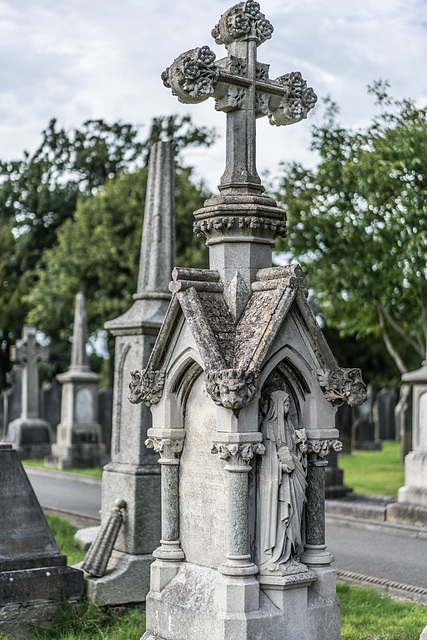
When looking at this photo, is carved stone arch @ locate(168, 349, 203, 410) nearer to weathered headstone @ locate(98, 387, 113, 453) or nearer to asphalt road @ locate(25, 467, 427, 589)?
asphalt road @ locate(25, 467, 427, 589)

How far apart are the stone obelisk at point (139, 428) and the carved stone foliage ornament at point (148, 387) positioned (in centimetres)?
231

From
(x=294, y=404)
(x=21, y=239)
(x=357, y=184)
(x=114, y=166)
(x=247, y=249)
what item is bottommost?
(x=294, y=404)

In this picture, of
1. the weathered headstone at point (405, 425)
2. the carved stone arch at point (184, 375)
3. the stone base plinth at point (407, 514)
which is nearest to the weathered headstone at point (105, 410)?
the weathered headstone at point (405, 425)

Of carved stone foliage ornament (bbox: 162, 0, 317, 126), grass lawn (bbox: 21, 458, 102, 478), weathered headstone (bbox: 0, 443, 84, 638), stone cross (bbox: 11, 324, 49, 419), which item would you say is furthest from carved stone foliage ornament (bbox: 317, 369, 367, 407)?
stone cross (bbox: 11, 324, 49, 419)

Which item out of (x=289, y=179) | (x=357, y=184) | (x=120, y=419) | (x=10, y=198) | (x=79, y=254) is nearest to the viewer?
(x=120, y=419)

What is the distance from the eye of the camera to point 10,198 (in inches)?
1495

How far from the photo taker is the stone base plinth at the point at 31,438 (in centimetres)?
2228

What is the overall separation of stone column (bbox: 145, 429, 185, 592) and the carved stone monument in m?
16.7

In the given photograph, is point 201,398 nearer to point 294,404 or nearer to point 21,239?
point 294,404

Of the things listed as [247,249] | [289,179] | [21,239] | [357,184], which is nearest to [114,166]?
[21,239]

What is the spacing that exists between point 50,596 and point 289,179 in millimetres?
13920

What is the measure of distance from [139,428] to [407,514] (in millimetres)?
6215

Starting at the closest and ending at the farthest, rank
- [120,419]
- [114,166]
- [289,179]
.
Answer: [120,419], [289,179], [114,166]

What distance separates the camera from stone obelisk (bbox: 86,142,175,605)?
7.53 metres
